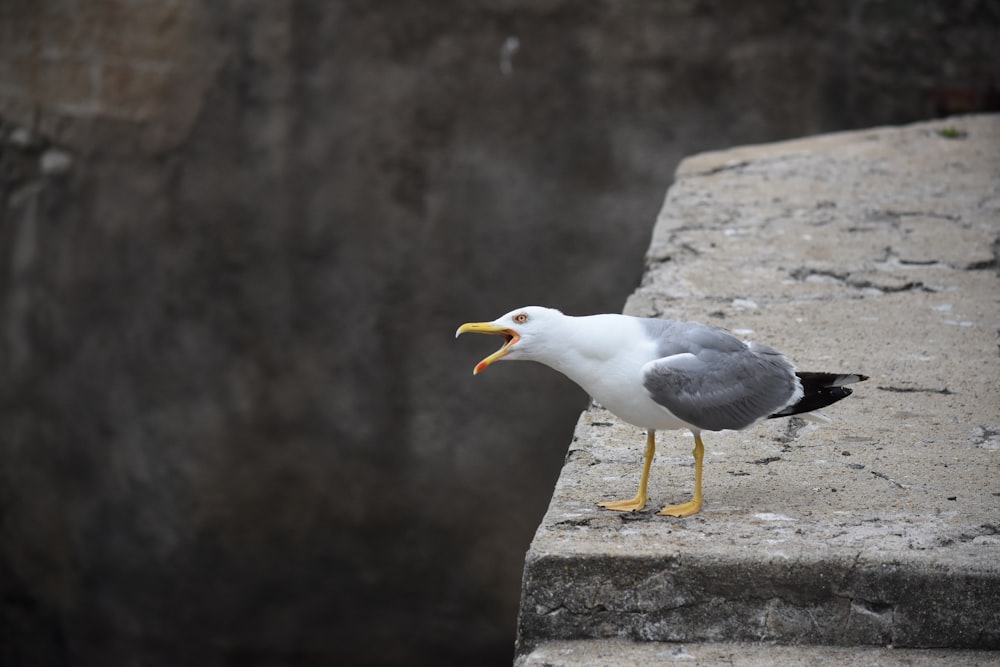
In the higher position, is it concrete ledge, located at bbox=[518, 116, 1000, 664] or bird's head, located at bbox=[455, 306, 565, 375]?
bird's head, located at bbox=[455, 306, 565, 375]

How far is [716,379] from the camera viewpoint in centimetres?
187

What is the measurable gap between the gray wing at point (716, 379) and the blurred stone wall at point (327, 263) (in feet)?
10.2

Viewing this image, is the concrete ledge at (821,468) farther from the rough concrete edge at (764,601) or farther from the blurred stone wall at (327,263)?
the blurred stone wall at (327,263)

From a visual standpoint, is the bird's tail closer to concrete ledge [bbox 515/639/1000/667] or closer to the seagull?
the seagull

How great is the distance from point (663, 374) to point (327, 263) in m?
3.54

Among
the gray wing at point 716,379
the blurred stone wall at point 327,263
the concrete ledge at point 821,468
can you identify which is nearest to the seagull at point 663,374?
the gray wing at point 716,379

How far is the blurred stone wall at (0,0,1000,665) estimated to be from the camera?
4938 mm

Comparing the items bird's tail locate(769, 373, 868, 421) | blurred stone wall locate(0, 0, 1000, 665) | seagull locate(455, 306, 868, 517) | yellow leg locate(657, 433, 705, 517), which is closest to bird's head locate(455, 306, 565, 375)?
seagull locate(455, 306, 868, 517)

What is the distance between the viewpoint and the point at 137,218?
17.0 feet

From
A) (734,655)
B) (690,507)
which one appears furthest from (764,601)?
(690,507)

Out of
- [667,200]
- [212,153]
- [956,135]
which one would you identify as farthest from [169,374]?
[956,135]

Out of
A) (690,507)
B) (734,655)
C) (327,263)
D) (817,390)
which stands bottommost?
(327,263)

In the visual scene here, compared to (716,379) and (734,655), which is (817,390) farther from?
(734,655)

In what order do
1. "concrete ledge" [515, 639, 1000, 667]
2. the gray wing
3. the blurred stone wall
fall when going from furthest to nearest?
the blurred stone wall, the gray wing, "concrete ledge" [515, 639, 1000, 667]
